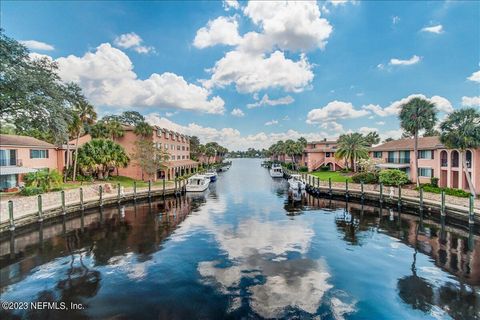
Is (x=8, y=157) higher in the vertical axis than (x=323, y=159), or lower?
higher

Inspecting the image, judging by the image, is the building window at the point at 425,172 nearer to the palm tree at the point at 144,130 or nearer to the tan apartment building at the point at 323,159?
the tan apartment building at the point at 323,159

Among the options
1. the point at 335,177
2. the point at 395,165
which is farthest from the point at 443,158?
the point at 335,177

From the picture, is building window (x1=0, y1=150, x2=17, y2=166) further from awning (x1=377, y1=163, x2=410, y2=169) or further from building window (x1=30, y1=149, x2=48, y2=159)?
awning (x1=377, y1=163, x2=410, y2=169)

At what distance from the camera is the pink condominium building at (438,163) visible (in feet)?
108

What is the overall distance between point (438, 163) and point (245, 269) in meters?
38.1

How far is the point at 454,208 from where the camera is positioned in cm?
2595

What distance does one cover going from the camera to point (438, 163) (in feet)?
127

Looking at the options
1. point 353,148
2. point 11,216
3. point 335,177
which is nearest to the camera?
point 11,216

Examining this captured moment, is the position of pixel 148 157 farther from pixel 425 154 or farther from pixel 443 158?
pixel 443 158

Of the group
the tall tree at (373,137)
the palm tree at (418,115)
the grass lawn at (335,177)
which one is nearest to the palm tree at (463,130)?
the palm tree at (418,115)

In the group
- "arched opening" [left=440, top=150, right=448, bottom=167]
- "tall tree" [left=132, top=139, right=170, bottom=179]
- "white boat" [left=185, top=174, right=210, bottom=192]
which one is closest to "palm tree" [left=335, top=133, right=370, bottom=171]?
"arched opening" [left=440, top=150, right=448, bottom=167]

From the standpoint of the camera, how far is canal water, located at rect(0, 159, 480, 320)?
1149 cm

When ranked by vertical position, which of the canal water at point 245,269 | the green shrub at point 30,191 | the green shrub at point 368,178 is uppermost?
the green shrub at point 30,191

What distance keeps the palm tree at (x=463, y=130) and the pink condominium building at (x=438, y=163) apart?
7.40 feet
